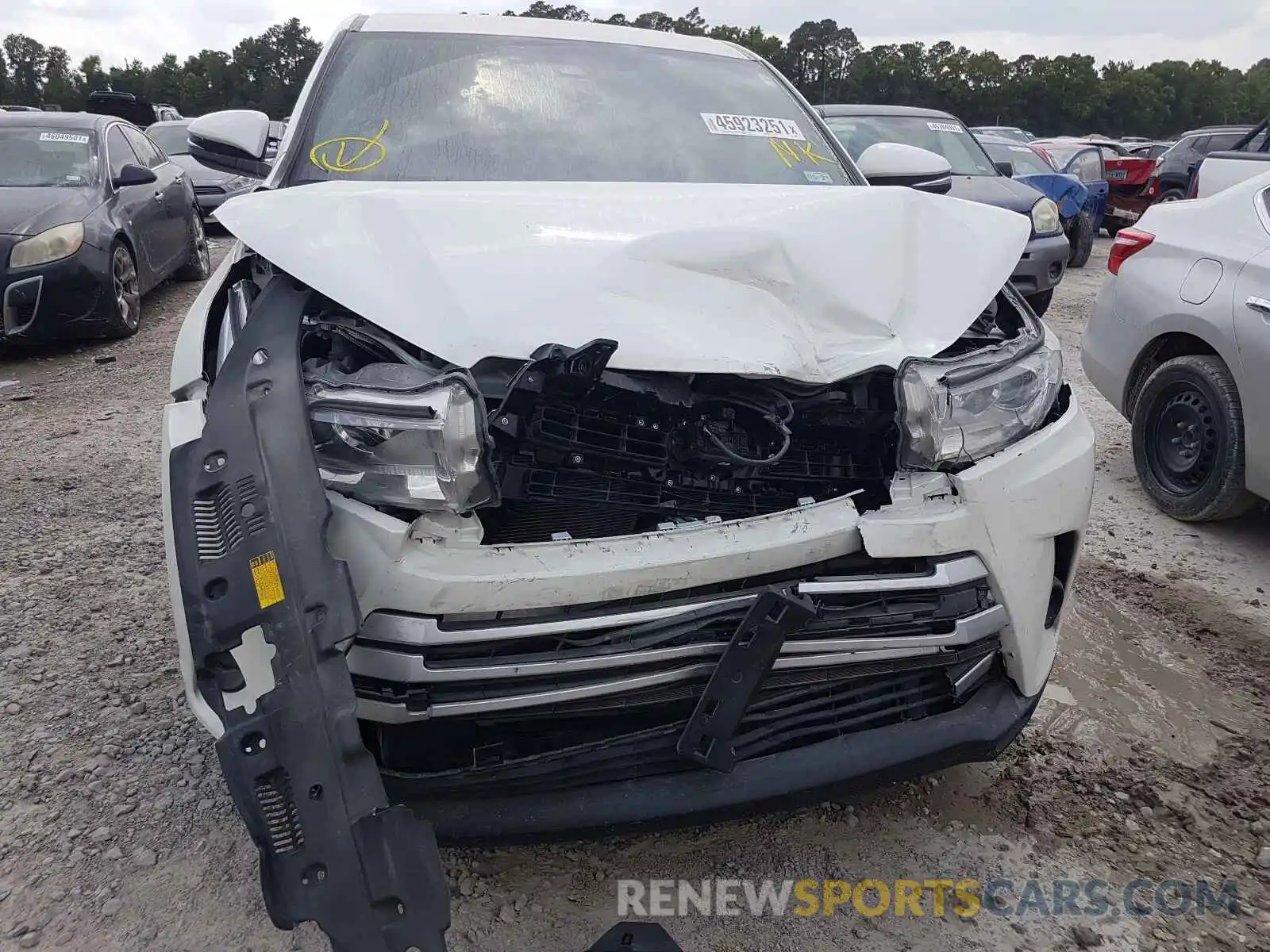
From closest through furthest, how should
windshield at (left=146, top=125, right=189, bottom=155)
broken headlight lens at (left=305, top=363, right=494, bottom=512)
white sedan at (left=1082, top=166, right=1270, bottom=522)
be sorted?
broken headlight lens at (left=305, top=363, right=494, bottom=512)
white sedan at (left=1082, top=166, right=1270, bottom=522)
windshield at (left=146, top=125, right=189, bottom=155)

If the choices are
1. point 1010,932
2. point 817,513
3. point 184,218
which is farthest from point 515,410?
point 184,218

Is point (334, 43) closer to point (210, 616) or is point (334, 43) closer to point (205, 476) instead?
point (205, 476)

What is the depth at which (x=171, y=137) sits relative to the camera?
11.3 metres

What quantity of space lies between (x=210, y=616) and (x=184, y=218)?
7736mm

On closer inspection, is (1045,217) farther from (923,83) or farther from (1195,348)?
(923,83)

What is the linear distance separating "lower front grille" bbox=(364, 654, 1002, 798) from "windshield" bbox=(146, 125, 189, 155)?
1112 centimetres

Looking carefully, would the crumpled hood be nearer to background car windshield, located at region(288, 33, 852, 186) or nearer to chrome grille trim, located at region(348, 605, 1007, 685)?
background car windshield, located at region(288, 33, 852, 186)

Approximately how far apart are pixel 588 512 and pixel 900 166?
213cm

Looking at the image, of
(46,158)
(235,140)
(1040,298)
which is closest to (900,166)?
(235,140)

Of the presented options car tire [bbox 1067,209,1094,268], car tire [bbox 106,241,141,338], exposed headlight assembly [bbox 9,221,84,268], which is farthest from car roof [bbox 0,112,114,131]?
car tire [bbox 1067,209,1094,268]

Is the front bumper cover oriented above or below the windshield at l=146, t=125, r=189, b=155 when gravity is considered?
below

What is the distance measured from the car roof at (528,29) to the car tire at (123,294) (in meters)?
4.01

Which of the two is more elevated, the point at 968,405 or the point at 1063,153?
the point at 968,405

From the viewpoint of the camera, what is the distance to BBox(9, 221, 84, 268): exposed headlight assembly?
18.7ft
